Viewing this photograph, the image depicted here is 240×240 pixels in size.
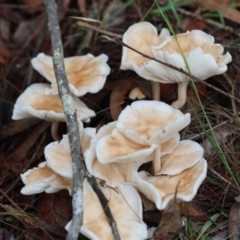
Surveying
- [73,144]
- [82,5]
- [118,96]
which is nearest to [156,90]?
[118,96]

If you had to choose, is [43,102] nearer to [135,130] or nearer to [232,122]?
[135,130]

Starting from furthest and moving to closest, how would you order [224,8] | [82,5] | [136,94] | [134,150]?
[82,5], [224,8], [136,94], [134,150]

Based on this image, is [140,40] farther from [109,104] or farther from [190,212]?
[190,212]

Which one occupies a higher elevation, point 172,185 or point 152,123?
point 152,123

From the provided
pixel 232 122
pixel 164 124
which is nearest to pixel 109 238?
pixel 164 124

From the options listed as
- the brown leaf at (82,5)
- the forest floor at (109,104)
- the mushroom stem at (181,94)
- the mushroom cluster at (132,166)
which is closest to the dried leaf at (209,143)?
the forest floor at (109,104)

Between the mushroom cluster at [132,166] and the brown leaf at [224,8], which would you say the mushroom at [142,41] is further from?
the brown leaf at [224,8]
